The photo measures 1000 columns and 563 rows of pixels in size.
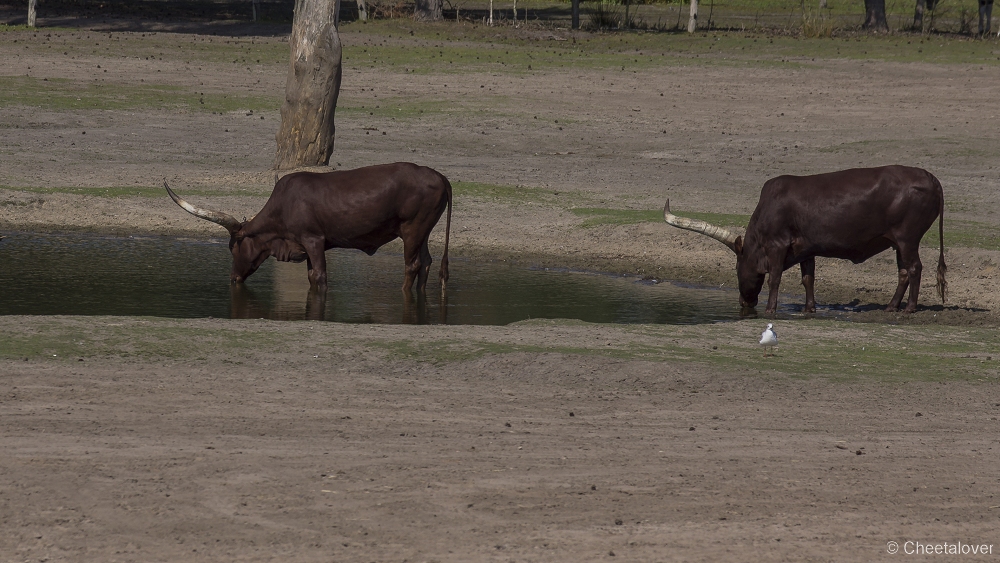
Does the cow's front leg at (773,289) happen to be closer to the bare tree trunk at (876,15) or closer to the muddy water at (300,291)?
the muddy water at (300,291)

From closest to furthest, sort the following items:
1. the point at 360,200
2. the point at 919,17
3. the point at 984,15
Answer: the point at 360,200 → the point at 984,15 → the point at 919,17

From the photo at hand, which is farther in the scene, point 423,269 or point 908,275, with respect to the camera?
point 423,269

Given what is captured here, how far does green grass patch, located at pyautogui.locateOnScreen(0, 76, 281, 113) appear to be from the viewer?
31344mm

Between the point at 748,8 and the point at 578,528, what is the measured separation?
65076 millimetres

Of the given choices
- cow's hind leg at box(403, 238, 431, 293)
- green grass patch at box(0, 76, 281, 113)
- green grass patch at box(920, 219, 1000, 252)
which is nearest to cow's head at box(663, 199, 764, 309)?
cow's hind leg at box(403, 238, 431, 293)

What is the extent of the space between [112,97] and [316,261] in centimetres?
1815

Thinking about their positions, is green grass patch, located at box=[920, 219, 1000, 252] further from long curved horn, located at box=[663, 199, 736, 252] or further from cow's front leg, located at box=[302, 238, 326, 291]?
cow's front leg, located at box=[302, 238, 326, 291]

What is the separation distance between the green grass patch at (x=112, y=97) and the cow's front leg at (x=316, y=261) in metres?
16.4

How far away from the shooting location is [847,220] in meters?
15.4

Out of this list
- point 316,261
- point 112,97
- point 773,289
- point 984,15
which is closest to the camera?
point 773,289

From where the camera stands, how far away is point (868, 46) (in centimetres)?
4303

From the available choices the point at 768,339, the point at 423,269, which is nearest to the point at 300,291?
the point at 423,269

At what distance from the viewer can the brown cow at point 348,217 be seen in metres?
Result: 16.3

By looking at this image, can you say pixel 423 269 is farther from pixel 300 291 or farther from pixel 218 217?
pixel 218 217
